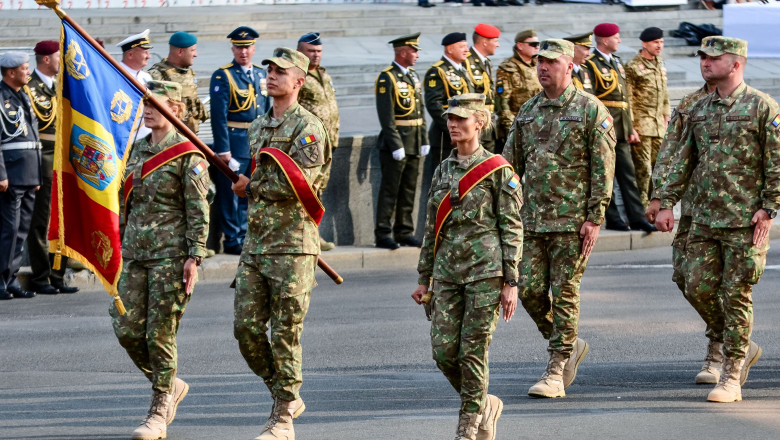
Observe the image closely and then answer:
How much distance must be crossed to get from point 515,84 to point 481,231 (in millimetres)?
8004

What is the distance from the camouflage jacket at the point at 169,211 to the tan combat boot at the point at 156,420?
33.4 inches

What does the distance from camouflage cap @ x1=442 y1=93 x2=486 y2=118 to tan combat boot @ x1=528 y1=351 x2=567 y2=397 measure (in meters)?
2.21

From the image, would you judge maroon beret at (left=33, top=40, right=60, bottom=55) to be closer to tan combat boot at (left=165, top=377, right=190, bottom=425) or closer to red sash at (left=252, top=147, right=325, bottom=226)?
tan combat boot at (left=165, top=377, right=190, bottom=425)

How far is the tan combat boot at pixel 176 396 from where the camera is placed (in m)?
8.27

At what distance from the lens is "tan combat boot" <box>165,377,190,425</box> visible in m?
8.27

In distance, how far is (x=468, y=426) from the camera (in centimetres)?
755

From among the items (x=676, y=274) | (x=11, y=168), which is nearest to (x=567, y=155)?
(x=676, y=274)

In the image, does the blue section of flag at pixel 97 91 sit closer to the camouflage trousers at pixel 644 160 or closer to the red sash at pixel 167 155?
the red sash at pixel 167 155

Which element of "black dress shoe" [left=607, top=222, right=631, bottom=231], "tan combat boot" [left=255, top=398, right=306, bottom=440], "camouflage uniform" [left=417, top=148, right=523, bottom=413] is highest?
"camouflage uniform" [left=417, top=148, right=523, bottom=413]

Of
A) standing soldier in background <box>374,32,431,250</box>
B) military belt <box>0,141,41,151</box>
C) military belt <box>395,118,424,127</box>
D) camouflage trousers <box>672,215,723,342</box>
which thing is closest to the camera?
camouflage trousers <box>672,215,723,342</box>

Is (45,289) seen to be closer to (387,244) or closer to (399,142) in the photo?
(387,244)

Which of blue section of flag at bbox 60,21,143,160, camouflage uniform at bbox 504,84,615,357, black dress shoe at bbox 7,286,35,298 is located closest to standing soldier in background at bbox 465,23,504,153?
black dress shoe at bbox 7,286,35,298

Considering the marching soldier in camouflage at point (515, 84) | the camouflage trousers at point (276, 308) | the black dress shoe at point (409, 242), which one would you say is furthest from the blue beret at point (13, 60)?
the camouflage trousers at point (276, 308)

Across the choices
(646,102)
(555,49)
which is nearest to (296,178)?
(555,49)
